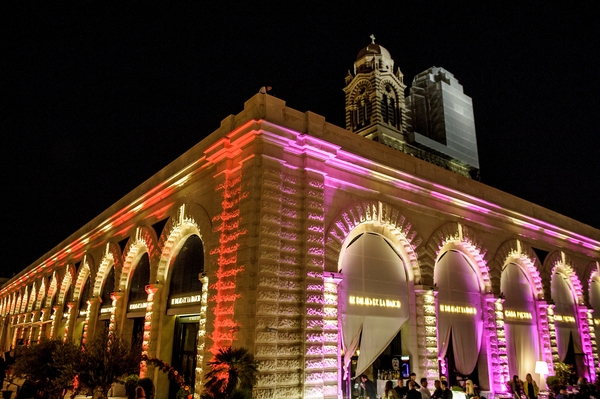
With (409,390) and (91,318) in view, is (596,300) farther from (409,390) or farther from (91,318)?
(91,318)

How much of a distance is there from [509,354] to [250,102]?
56.8ft

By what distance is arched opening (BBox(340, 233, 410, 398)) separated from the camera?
16.2 meters

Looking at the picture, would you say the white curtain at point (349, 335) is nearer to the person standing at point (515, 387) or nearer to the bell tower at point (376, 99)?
the person standing at point (515, 387)

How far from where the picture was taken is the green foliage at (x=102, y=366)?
12352 mm

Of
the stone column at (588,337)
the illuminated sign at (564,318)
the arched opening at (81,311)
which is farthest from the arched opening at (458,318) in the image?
the arched opening at (81,311)

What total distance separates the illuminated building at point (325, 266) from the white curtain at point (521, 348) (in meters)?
0.10

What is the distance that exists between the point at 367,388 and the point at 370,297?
10.9ft

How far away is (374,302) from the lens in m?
17.2

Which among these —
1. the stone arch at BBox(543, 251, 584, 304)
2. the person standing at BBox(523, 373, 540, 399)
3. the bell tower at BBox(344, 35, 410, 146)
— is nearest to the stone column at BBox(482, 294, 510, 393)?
the person standing at BBox(523, 373, 540, 399)

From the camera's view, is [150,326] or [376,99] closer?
[150,326]

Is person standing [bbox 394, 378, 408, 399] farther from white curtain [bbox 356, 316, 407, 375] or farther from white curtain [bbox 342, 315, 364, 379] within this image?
white curtain [bbox 342, 315, 364, 379]

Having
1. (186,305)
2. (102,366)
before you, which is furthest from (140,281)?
(102,366)

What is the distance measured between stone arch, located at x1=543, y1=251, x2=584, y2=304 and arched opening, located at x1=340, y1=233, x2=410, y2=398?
11779 mm

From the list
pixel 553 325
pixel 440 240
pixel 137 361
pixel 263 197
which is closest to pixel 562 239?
pixel 553 325
